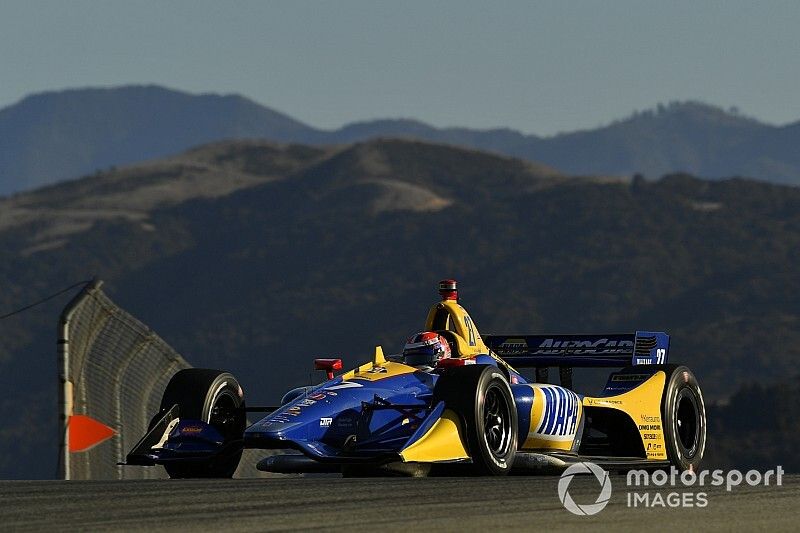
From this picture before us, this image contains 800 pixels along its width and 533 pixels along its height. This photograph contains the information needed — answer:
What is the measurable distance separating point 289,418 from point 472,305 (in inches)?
5531

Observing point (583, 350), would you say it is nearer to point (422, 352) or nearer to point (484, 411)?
point (422, 352)

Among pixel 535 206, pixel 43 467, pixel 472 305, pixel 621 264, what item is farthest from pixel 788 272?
pixel 43 467

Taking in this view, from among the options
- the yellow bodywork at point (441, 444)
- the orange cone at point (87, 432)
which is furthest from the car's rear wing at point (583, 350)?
the yellow bodywork at point (441, 444)

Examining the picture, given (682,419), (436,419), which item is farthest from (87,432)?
(682,419)

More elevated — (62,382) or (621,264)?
(621,264)

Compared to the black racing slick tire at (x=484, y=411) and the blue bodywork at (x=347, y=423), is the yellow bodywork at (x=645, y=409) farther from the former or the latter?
the blue bodywork at (x=347, y=423)

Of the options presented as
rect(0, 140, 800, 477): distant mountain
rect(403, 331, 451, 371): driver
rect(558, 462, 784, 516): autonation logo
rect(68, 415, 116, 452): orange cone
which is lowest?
rect(558, 462, 784, 516): autonation logo

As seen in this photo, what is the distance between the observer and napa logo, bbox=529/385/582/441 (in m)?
12.9

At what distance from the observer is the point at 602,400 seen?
14227mm

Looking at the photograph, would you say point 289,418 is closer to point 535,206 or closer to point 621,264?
point 621,264

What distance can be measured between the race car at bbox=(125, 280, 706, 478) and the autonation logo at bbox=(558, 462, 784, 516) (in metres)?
0.57

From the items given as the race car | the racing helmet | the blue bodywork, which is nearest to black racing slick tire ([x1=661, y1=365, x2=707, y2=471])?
the race car

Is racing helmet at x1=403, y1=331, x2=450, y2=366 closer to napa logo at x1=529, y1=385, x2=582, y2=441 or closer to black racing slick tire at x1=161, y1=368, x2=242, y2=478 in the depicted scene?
napa logo at x1=529, y1=385, x2=582, y2=441

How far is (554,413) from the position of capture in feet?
43.2
